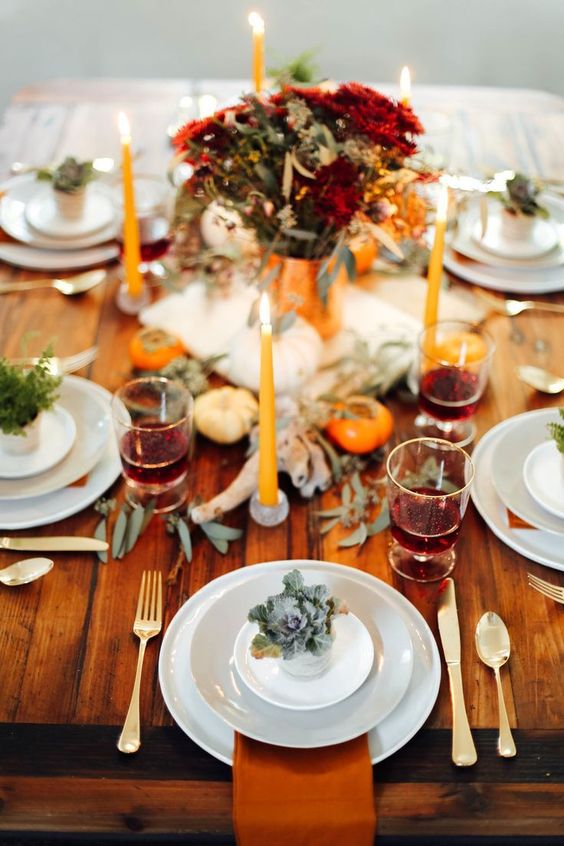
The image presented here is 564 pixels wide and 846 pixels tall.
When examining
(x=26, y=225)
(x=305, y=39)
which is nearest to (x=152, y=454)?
(x=26, y=225)

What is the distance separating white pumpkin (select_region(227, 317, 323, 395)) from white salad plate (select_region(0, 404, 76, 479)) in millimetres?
283

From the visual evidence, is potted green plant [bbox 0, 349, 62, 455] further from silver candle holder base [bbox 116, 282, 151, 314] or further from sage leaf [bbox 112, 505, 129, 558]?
silver candle holder base [bbox 116, 282, 151, 314]

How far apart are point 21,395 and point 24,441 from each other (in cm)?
9

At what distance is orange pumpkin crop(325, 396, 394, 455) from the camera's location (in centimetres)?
136

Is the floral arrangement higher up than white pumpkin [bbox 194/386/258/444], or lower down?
higher up

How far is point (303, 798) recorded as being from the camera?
3.01ft

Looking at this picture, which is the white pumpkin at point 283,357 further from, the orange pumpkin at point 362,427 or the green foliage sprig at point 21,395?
the green foliage sprig at point 21,395

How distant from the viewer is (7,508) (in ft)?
4.14

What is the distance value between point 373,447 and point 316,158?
44cm

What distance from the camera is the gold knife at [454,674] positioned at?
3.16 ft

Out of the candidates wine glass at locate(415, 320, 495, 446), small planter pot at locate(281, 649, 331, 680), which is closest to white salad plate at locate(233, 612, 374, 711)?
small planter pot at locate(281, 649, 331, 680)

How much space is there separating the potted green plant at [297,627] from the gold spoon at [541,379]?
2.21 feet

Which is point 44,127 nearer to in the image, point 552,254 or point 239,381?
point 239,381

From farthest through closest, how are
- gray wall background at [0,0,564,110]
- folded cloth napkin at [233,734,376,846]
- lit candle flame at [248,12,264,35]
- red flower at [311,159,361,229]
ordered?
gray wall background at [0,0,564,110] < lit candle flame at [248,12,264,35] < red flower at [311,159,361,229] < folded cloth napkin at [233,734,376,846]
